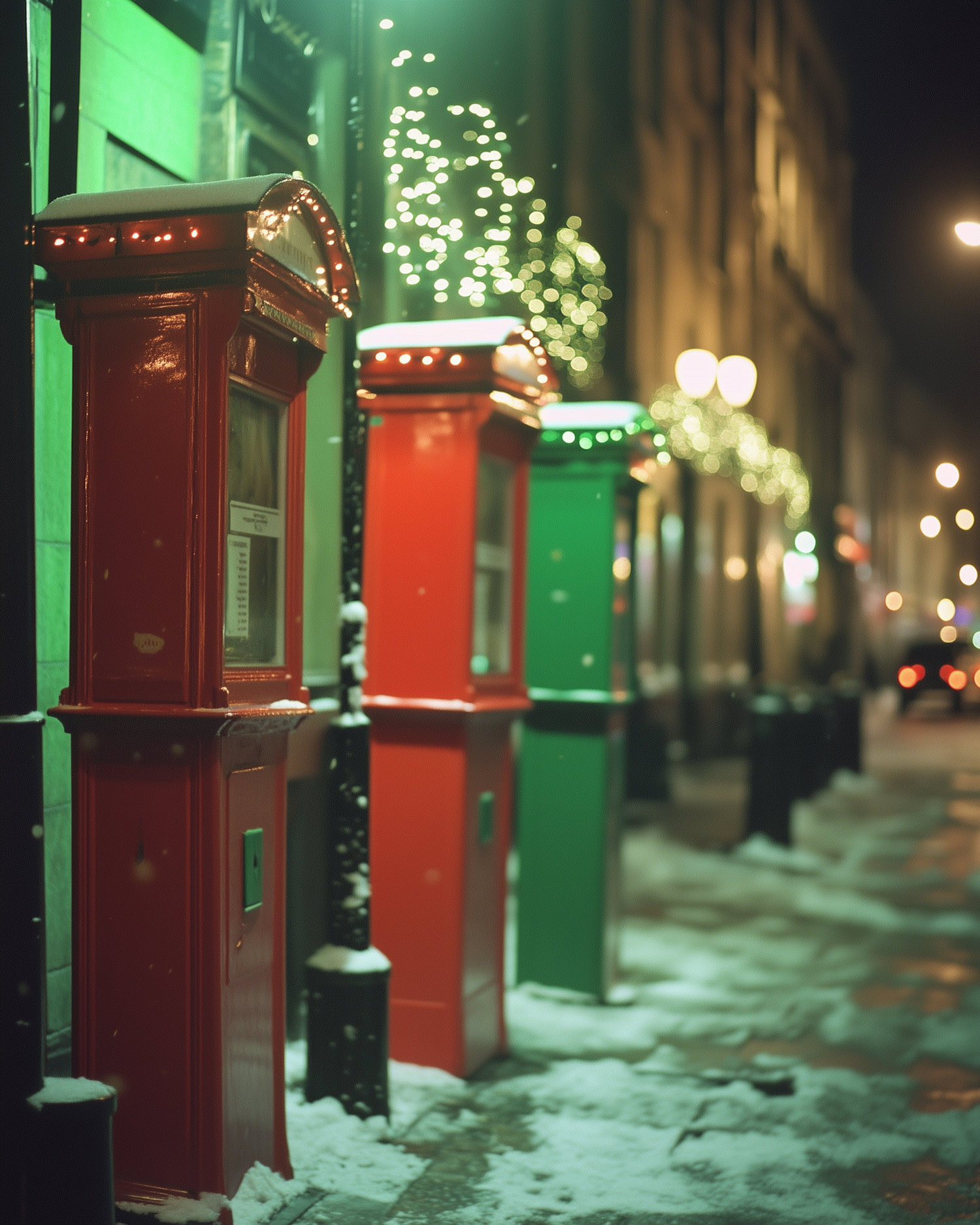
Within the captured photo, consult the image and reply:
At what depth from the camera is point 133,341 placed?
406cm

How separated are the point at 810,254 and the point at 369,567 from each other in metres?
30.9

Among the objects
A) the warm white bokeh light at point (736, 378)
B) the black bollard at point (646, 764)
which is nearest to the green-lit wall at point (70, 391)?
the black bollard at point (646, 764)

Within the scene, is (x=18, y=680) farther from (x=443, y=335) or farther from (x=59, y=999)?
(x=443, y=335)

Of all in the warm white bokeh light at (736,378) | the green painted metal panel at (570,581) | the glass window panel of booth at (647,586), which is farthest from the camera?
the glass window panel of booth at (647,586)

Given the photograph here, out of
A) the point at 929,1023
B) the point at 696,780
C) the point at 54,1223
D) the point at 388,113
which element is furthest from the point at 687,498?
the point at 54,1223

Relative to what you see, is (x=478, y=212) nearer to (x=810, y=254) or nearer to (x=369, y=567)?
(x=369, y=567)

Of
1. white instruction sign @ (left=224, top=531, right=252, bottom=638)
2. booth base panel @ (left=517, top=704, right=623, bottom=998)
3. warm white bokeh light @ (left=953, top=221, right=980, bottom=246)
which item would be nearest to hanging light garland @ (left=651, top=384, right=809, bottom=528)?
warm white bokeh light @ (left=953, top=221, right=980, bottom=246)

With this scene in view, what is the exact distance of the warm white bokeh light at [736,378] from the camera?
16.6m

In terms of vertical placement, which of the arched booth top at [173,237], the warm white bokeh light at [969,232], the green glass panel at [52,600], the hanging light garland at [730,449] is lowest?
the green glass panel at [52,600]

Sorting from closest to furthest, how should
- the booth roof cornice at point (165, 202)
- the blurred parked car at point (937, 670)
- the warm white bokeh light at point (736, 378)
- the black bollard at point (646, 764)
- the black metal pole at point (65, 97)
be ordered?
the booth roof cornice at point (165, 202)
the black metal pole at point (65, 97)
the black bollard at point (646, 764)
the warm white bokeh light at point (736, 378)
the blurred parked car at point (937, 670)

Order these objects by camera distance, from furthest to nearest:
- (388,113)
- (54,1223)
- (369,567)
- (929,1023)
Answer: (388,113) < (929,1023) < (369,567) < (54,1223)

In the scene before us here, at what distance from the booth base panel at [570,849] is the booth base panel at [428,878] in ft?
4.43

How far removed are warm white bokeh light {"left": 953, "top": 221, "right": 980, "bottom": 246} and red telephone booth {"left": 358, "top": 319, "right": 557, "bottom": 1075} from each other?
9546 millimetres

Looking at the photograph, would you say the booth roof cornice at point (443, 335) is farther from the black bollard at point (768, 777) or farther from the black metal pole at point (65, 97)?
the black bollard at point (768, 777)
